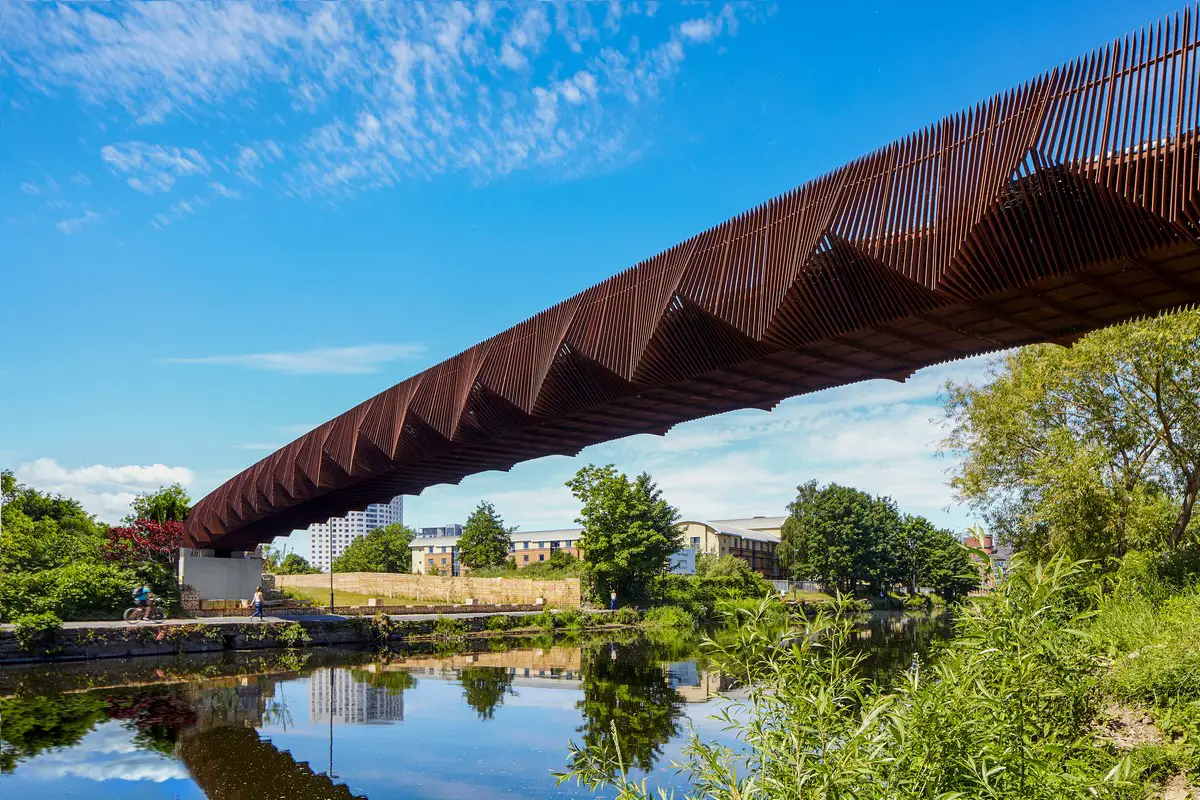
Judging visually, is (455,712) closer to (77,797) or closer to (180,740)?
(180,740)

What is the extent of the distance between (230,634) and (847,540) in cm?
5134

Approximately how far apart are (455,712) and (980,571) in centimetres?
1309

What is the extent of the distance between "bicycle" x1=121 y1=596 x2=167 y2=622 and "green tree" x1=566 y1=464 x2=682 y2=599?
22513 millimetres

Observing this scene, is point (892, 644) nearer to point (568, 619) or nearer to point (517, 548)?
point (568, 619)

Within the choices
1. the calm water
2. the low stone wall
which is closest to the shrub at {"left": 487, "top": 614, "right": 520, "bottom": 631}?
the low stone wall

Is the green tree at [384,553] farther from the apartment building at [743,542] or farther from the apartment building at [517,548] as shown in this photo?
the apartment building at [743,542]

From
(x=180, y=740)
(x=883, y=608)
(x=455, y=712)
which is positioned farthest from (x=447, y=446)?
(x=883, y=608)

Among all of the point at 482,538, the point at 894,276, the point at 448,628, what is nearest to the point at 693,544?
the point at 482,538

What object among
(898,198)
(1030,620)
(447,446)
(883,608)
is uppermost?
(898,198)

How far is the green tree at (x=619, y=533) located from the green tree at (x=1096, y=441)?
79.2 ft

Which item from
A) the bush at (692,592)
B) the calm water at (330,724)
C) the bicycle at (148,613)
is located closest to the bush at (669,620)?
the bush at (692,592)

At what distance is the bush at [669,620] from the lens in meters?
42.2

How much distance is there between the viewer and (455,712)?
16.9 meters

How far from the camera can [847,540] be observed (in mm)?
68250
